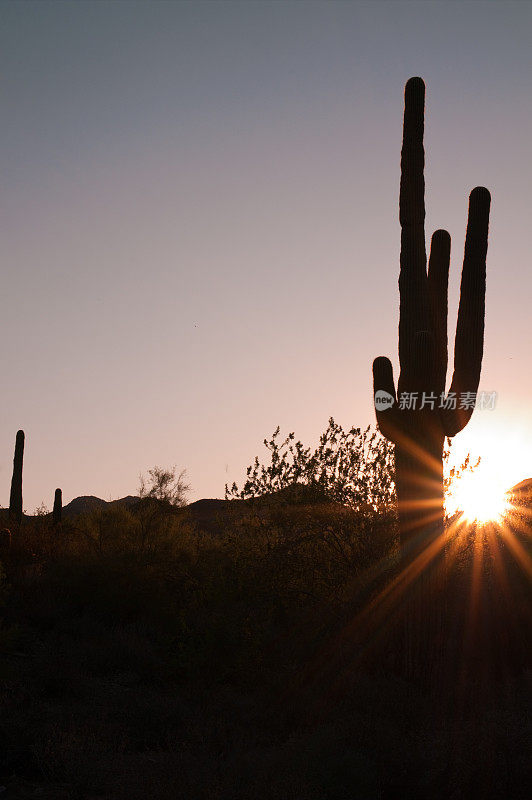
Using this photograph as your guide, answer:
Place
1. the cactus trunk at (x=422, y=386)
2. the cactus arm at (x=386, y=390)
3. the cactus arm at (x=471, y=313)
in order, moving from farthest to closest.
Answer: the cactus arm at (x=386, y=390)
the cactus arm at (x=471, y=313)
the cactus trunk at (x=422, y=386)

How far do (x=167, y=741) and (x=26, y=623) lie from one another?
7252 mm

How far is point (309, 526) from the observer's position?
15289mm

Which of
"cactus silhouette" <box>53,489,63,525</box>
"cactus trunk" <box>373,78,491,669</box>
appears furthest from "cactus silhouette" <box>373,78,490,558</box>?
"cactus silhouette" <box>53,489,63,525</box>

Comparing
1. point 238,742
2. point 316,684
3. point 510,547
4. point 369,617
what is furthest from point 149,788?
point 510,547

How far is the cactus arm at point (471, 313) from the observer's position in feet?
39.8

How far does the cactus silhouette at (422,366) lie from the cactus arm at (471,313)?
15mm

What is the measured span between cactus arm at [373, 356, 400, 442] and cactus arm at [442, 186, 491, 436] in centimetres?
76

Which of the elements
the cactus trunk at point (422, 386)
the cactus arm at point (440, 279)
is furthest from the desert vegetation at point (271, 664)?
the cactus arm at point (440, 279)

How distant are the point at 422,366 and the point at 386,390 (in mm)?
900

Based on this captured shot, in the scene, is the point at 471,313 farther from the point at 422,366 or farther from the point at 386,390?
the point at 386,390

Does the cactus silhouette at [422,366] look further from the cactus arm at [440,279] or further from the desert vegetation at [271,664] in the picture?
the desert vegetation at [271,664]

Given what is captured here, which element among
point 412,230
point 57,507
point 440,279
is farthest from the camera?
point 57,507

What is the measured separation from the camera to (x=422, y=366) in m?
11.8

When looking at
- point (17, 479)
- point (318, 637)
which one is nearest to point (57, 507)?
point (17, 479)
